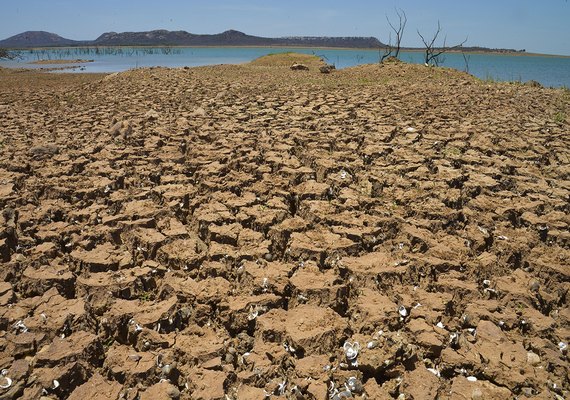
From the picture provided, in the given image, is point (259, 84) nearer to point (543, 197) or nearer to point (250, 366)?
point (543, 197)

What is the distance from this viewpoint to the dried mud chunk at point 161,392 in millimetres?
1481

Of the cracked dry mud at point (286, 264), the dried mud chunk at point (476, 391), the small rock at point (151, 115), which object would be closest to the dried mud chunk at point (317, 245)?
the cracked dry mud at point (286, 264)

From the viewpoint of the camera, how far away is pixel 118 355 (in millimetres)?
1677

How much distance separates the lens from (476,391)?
59.0 inches

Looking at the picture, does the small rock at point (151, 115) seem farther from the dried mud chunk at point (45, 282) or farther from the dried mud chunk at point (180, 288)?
the dried mud chunk at point (180, 288)

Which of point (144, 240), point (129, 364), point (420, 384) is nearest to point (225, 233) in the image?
point (144, 240)

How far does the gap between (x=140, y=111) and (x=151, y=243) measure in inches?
169

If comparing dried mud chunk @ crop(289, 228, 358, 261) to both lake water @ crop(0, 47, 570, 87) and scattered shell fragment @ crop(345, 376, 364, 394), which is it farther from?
lake water @ crop(0, 47, 570, 87)

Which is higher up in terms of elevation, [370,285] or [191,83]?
[191,83]

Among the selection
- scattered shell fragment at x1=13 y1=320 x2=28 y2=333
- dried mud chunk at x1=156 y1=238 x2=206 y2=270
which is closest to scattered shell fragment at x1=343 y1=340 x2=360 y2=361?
dried mud chunk at x1=156 y1=238 x2=206 y2=270

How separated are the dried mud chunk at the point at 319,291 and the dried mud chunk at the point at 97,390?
0.83 meters

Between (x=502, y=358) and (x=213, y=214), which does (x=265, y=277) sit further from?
(x=502, y=358)

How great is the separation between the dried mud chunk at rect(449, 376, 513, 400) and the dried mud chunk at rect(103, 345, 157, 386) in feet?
3.71

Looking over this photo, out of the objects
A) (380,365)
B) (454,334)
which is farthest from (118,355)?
(454,334)
